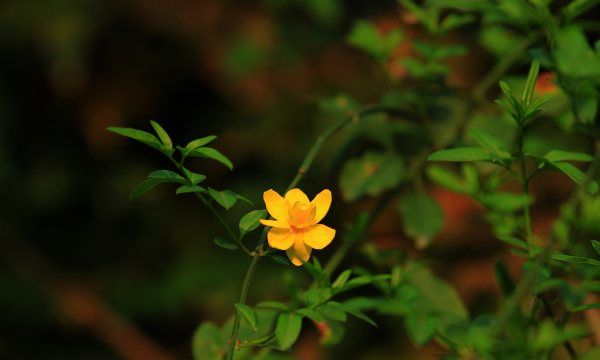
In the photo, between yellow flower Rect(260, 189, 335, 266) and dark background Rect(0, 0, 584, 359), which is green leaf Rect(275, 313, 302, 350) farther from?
dark background Rect(0, 0, 584, 359)

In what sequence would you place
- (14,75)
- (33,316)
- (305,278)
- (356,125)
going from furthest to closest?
(33,316), (14,75), (305,278), (356,125)

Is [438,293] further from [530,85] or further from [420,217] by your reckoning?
[530,85]

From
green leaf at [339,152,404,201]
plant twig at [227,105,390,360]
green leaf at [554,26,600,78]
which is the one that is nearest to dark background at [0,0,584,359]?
green leaf at [339,152,404,201]

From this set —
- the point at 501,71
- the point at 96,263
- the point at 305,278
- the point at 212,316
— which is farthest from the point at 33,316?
the point at 501,71

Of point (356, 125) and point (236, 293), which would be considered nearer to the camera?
point (356, 125)

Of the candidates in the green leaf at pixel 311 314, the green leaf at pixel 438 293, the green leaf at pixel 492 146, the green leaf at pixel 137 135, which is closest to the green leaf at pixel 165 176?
the green leaf at pixel 137 135

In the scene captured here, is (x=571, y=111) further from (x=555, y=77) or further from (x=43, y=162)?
(x=43, y=162)

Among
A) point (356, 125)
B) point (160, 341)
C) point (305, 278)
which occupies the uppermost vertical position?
point (356, 125)
